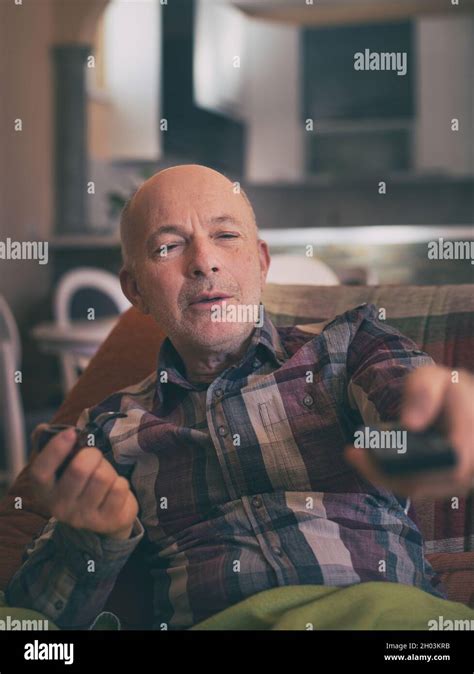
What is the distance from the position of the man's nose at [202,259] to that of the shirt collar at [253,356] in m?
A: 0.08

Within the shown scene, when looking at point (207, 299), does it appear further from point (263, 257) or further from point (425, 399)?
point (425, 399)

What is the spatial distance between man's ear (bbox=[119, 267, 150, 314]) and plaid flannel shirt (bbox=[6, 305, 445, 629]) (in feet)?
0.22

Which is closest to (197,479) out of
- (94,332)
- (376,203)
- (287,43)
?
(94,332)

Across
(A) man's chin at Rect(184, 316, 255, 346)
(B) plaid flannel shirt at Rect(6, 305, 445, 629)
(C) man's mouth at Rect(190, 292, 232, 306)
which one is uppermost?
(C) man's mouth at Rect(190, 292, 232, 306)

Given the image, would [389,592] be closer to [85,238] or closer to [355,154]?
[85,238]

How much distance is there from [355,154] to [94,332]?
12.0 ft

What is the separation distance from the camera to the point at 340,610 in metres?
0.75

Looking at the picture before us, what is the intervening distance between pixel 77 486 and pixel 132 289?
26 cm

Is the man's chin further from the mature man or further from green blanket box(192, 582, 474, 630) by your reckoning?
green blanket box(192, 582, 474, 630)

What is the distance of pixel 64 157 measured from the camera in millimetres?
4430

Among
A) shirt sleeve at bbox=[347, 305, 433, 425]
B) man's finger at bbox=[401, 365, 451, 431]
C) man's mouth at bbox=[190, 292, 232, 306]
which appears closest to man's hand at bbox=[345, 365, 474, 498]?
man's finger at bbox=[401, 365, 451, 431]

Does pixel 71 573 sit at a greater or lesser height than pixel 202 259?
lesser

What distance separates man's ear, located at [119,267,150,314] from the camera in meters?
0.89

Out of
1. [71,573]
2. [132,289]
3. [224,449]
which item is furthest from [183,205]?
[71,573]
